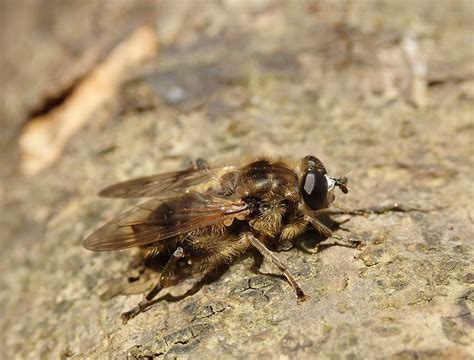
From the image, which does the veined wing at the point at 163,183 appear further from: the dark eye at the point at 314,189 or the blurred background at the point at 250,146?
the dark eye at the point at 314,189

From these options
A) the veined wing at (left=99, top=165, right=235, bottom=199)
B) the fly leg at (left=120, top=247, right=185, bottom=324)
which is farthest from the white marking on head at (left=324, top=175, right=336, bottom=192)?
the fly leg at (left=120, top=247, right=185, bottom=324)

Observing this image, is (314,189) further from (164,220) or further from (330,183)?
(164,220)

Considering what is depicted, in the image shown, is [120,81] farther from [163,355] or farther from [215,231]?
[163,355]

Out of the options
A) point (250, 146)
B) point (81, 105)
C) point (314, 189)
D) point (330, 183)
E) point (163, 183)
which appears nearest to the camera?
point (314, 189)

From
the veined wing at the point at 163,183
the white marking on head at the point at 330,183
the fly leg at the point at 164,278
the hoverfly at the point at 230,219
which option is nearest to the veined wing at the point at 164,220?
the hoverfly at the point at 230,219

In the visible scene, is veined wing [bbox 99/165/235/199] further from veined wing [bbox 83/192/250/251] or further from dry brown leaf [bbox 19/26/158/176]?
dry brown leaf [bbox 19/26/158/176]

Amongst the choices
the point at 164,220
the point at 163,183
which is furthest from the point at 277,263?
the point at 163,183
